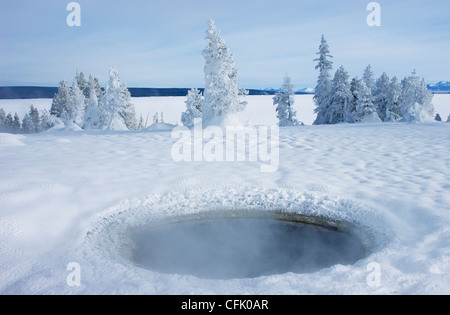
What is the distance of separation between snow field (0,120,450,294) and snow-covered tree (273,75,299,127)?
1067 inches

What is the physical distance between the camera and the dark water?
5.59m

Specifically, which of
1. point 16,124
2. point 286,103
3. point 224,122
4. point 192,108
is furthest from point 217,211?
point 16,124

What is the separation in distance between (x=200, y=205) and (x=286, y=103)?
35065 mm

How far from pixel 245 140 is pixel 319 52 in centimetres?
2833

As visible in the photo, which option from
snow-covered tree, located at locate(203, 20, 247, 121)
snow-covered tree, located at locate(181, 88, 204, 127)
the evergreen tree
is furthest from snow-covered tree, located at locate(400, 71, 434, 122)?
the evergreen tree

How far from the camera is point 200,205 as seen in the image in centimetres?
823

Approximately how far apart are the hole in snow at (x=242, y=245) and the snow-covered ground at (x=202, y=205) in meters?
0.36

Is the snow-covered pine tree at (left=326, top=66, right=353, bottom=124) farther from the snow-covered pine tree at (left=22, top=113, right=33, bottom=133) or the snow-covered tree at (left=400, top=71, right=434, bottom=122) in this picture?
the snow-covered pine tree at (left=22, top=113, right=33, bottom=133)

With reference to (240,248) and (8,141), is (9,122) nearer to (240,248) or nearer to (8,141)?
(8,141)

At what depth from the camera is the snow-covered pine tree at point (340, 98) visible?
3934 cm

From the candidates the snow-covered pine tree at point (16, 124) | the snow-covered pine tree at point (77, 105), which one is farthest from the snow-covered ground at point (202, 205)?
the snow-covered pine tree at point (16, 124)

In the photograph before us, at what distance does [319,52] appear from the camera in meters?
40.1
